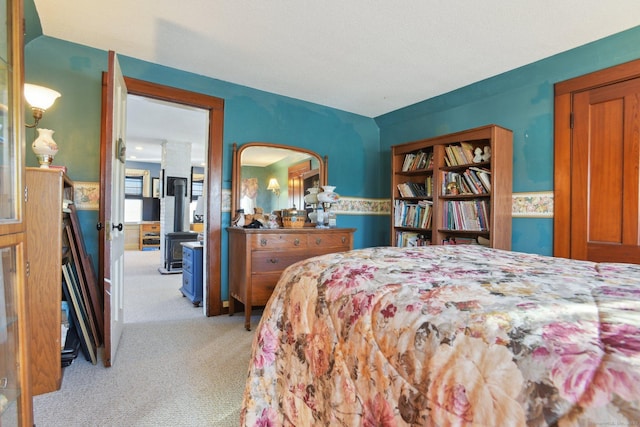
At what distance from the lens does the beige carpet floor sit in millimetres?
1495

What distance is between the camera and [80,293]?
6.92 ft

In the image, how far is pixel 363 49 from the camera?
2451 mm

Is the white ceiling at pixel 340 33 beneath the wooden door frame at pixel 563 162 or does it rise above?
above

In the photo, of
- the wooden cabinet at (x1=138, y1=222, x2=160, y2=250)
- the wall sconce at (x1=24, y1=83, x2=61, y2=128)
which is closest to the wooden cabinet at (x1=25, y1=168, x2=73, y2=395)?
the wall sconce at (x1=24, y1=83, x2=61, y2=128)

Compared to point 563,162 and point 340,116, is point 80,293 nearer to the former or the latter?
point 340,116

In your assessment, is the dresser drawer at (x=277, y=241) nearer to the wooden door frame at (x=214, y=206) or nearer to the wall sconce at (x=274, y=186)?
the wooden door frame at (x=214, y=206)

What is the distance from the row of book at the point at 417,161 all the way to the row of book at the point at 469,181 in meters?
0.26

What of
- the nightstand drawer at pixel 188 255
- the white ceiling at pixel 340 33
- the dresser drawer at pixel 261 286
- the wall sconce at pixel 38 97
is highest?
the white ceiling at pixel 340 33

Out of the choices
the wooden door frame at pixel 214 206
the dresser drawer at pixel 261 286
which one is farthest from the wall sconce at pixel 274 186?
the dresser drawer at pixel 261 286

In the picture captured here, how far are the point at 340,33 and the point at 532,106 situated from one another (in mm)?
1787

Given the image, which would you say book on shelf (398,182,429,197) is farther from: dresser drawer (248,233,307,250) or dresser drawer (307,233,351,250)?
dresser drawer (248,233,307,250)

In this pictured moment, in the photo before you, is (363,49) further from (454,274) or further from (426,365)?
(426,365)

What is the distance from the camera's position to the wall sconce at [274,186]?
11.1 feet

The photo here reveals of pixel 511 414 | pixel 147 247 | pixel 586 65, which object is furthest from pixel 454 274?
pixel 147 247
